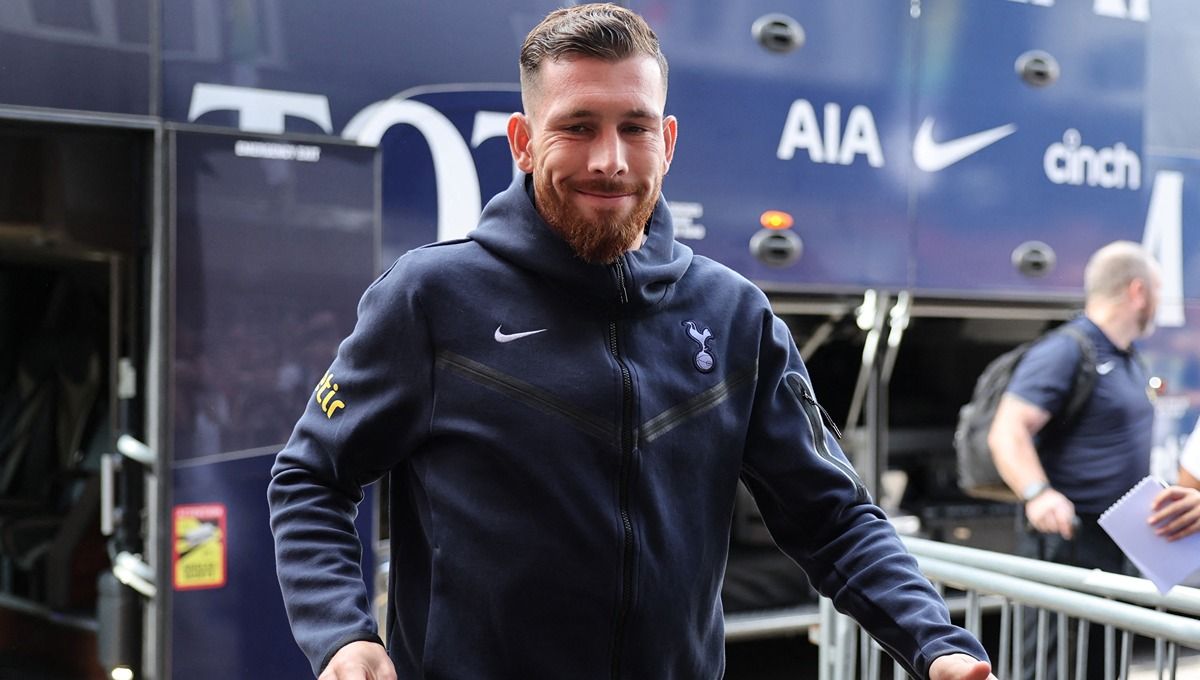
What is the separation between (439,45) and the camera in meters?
3.99

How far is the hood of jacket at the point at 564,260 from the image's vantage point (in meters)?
1.62

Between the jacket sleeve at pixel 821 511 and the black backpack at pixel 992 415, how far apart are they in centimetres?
232

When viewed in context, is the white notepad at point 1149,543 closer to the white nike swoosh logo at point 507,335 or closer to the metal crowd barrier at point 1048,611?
the metal crowd barrier at point 1048,611

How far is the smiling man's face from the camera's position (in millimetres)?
1565

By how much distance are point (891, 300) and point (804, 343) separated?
1.27ft

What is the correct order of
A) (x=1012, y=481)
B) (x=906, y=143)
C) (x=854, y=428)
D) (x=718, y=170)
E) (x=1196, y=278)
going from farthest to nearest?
(x=1196, y=278)
(x=854, y=428)
(x=906, y=143)
(x=718, y=170)
(x=1012, y=481)

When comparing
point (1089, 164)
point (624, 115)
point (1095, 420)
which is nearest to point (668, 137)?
point (624, 115)

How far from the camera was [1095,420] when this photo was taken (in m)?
3.90

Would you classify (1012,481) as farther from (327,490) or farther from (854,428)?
(327,490)

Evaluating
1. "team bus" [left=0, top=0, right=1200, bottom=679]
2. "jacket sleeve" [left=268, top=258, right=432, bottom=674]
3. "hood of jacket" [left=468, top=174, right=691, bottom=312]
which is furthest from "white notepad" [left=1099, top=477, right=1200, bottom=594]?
"team bus" [left=0, top=0, right=1200, bottom=679]

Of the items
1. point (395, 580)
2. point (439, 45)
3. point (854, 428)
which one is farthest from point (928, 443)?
point (395, 580)

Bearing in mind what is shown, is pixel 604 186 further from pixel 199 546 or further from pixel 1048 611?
pixel 199 546

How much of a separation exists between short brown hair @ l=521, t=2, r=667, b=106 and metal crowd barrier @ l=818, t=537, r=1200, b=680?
166 centimetres

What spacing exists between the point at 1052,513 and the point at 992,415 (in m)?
0.41
